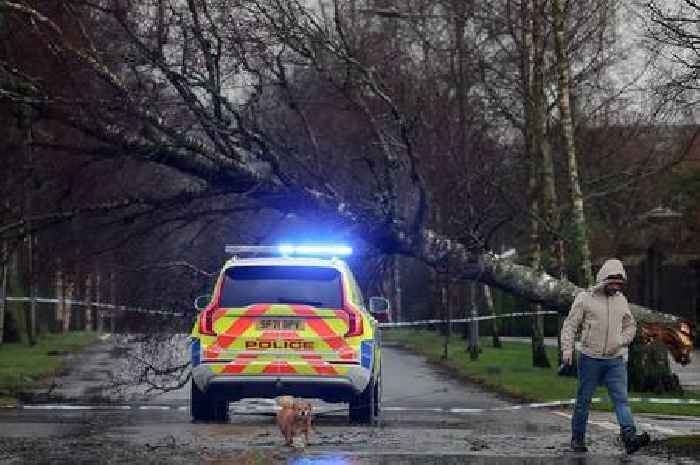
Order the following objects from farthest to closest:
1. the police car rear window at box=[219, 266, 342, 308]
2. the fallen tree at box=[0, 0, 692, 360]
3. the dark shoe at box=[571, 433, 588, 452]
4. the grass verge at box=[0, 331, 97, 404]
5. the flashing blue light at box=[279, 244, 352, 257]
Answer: the grass verge at box=[0, 331, 97, 404]
the fallen tree at box=[0, 0, 692, 360]
the flashing blue light at box=[279, 244, 352, 257]
the police car rear window at box=[219, 266, 342, 308]
the dark shoe at box=[571, 433, 588, 452]

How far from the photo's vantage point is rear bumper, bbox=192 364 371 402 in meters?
16.6

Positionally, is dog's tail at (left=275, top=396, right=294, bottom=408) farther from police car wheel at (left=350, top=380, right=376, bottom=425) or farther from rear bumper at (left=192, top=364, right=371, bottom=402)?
police car wheel at (left=350, top=380, right=376, bottom=425)

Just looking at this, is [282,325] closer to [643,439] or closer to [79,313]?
[643,439]

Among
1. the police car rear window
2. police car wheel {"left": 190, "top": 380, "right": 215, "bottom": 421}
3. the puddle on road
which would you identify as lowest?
the puddle on road

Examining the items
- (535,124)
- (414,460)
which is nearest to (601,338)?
(414,460)

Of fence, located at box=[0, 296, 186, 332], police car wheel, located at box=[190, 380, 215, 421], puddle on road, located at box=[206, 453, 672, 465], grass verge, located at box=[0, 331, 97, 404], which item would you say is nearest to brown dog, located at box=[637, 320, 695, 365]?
fence, located at box=[0, 296, 186, 332]

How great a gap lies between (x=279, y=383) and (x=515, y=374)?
13189 mm

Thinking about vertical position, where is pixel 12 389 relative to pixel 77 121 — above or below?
below

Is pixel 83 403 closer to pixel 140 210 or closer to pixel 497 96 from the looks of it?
pixel 140 210

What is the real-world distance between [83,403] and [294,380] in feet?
18.2

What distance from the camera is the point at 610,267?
14711mm

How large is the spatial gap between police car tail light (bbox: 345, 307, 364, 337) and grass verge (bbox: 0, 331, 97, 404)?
619 cm

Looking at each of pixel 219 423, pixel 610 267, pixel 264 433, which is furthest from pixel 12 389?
pixel 610 267

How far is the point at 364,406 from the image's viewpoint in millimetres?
17359
